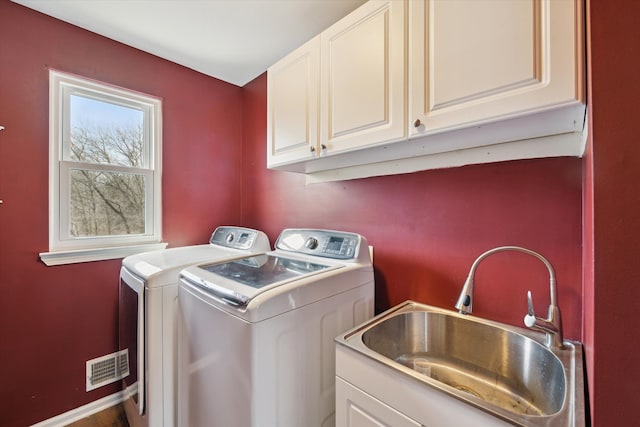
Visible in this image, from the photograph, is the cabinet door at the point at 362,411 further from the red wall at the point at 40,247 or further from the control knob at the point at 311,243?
the red wall at the point at 40,247

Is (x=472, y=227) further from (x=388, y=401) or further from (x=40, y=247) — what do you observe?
(x=40, y=247)

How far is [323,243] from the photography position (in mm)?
1528

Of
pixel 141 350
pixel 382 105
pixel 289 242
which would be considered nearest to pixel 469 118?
pixel 382 105

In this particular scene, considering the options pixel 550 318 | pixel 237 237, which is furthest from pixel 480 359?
pixel 237 237

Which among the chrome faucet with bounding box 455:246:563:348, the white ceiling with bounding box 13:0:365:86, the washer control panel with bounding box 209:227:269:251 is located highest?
the white ceiling with bounding box 13:0:365:86

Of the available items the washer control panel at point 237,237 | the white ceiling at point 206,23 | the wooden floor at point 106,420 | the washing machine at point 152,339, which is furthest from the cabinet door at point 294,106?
the wooden floor at point 106,420

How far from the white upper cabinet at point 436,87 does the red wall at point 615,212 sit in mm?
126

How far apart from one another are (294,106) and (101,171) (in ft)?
4.76

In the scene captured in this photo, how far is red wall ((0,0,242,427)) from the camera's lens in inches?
58.7

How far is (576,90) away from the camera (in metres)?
0.66

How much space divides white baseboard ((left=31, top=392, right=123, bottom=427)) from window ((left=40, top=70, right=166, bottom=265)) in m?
0.95

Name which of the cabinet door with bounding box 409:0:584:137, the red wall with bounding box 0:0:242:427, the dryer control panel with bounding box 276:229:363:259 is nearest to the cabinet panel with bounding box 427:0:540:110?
the cabinet door with bounding box 409:0:584:137

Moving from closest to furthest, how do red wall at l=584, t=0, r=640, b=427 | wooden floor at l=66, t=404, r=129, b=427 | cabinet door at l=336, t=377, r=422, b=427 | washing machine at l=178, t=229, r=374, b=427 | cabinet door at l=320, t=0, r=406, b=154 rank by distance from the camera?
red wall at l=584, t=0, r=640, b=427 → cabinet door at l=336, t=377, r=422, b=427 → washing machine at l=178, t=229, r=374, b=427 → cabinet door at l=320, t=0, r=406, b=154 → wooden floor at l=66, t=404, r=129, b=427

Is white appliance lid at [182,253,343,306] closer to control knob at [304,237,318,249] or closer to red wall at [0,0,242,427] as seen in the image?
control knob at [304,237,318,249]
